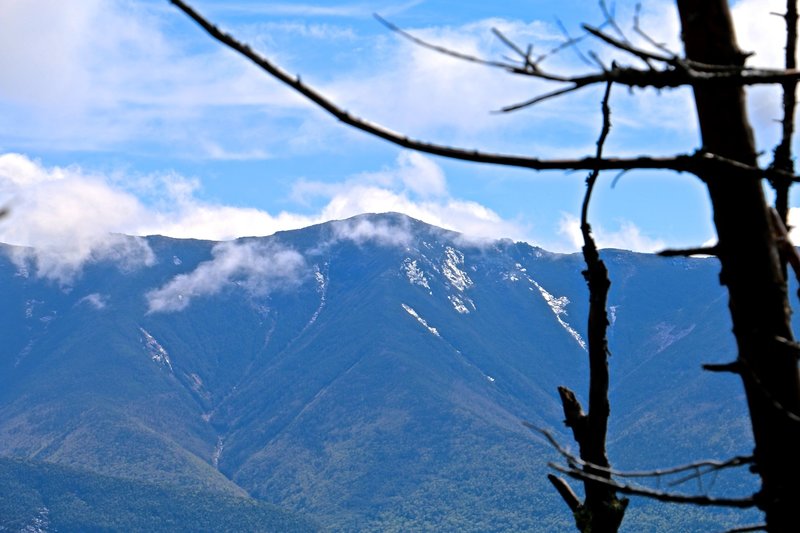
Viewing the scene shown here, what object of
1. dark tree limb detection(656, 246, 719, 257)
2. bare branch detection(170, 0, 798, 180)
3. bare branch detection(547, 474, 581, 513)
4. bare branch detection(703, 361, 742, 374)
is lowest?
bare branch detection(547, 474, 581, 513)

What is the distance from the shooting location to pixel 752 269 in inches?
150

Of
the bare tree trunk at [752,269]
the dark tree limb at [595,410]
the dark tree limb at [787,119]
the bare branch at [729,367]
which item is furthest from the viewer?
the dark tree limb at [595,410]

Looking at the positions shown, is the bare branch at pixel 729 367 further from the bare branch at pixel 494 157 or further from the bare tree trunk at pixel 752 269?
the bare branch at pixel 494 157

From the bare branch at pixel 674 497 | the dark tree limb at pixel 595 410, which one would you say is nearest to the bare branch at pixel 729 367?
the bare branch at pixel 674 497

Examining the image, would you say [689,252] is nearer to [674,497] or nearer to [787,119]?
[674,497]

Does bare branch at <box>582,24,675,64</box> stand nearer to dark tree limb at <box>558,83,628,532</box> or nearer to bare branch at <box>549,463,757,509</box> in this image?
bare branch at <box>549,463,757,509</box>

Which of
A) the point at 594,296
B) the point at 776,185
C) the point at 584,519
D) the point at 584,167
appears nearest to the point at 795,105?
the point at 776,185

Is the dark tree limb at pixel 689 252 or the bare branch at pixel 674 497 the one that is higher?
the dark tree limb at pixel 689 252

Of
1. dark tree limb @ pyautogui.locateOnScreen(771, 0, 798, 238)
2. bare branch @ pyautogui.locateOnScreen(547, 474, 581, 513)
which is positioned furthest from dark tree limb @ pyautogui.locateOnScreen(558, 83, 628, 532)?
dark tree limb @ pyautogui.locateOnScreen(771, 0, 798, 238)

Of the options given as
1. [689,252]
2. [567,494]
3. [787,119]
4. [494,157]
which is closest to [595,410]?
[567,494]

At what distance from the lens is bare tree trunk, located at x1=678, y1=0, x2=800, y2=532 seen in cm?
379

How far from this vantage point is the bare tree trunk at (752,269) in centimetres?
379

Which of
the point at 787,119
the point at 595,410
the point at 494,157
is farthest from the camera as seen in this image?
the point at 595,410

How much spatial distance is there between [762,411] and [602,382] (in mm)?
4369
